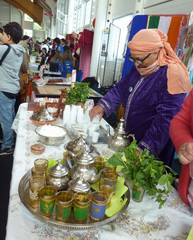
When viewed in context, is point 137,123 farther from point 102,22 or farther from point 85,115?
point 102,22

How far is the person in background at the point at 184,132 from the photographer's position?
32.4 inches

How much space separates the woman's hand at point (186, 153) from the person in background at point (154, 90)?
0.37 m

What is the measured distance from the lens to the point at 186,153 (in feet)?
2.67

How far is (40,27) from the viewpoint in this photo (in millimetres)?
15141

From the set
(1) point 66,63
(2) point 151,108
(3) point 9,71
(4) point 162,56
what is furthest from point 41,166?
(1) point 66,63

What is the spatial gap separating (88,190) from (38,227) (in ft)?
0.57

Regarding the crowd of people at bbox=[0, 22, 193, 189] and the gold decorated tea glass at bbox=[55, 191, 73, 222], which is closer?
the gold decorated tea glass at bbox=[55, 191, 73, 222]

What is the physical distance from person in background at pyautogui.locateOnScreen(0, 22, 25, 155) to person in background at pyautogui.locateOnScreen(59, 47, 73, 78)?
166 centimetres

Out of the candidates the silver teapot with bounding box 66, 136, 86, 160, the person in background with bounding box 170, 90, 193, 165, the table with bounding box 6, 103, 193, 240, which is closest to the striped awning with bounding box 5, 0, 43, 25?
the silver teapot with bounding box 66, 136, 86, 160

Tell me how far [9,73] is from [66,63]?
6.70 ft

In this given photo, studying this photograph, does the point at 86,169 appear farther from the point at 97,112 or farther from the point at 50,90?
the point at 50,90

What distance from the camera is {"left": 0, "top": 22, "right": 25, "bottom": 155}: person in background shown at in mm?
2168

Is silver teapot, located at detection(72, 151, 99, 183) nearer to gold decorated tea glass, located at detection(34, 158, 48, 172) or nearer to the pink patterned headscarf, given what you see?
gold decorated tea glass, located at detection(34, 158, 48, 172)

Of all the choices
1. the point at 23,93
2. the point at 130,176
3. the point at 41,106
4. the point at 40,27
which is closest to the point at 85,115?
the point at 41,106
